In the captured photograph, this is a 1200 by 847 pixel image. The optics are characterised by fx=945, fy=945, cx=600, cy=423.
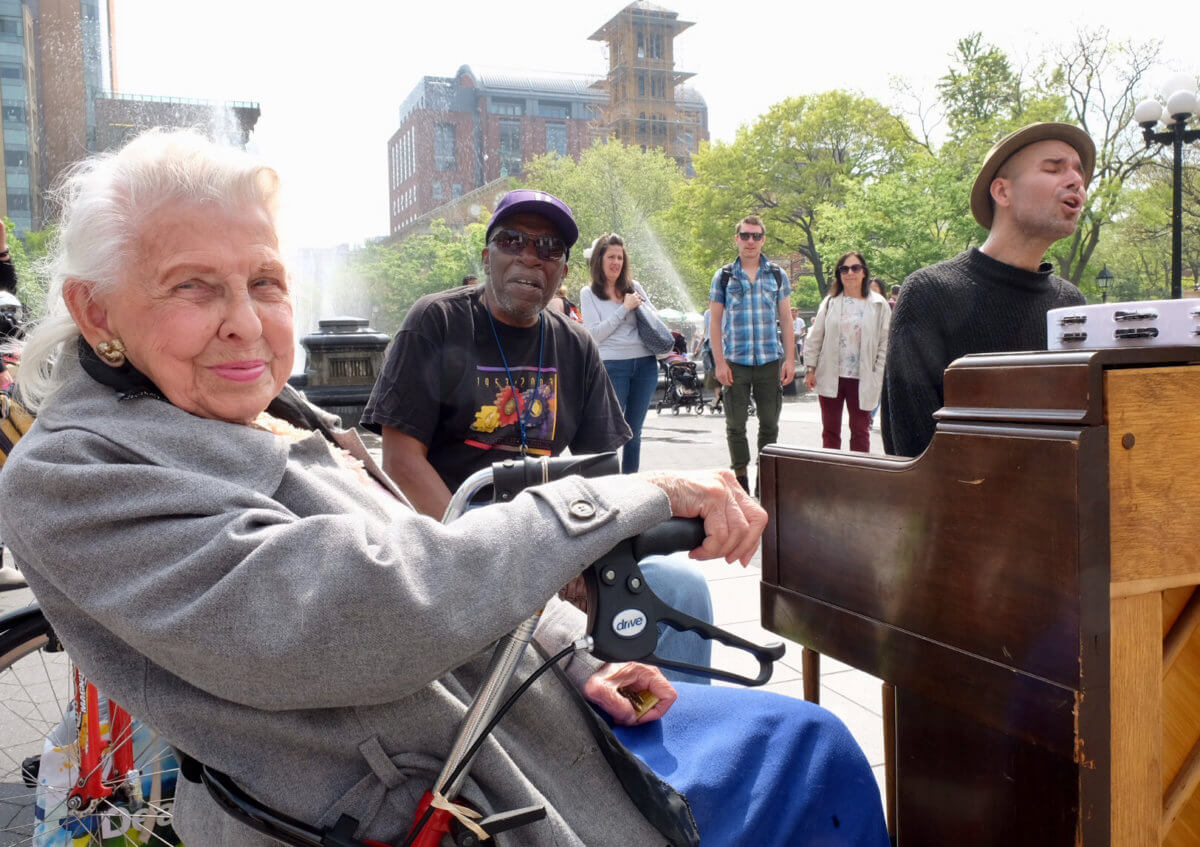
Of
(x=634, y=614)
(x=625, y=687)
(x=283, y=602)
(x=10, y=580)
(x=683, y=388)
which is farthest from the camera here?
(x=683, y=388)

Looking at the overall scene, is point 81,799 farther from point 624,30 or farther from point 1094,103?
point 624,30

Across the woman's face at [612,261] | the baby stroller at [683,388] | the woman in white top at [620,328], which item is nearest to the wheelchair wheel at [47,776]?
the woman in white top at [620,328]

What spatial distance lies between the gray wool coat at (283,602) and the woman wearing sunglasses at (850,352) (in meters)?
6.77

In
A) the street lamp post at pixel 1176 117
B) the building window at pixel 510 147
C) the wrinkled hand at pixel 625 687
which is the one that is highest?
the building window at pixel 510 147

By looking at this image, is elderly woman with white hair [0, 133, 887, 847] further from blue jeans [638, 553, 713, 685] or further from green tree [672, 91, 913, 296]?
green tree [672, 91, 913, 296]

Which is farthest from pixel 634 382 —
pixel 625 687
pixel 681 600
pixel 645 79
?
pixel 645 79

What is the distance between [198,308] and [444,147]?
107019mm

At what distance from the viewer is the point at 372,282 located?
207 feet

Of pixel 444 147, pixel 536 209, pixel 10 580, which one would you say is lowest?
pixel 10 580

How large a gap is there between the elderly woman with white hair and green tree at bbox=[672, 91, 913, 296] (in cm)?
3733

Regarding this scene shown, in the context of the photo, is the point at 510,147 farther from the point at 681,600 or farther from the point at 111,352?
the point at 111,352

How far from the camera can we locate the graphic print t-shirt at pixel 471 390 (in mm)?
2971

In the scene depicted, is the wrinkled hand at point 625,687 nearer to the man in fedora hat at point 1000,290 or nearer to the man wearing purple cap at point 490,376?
the man wearing purple cap at point 490,376

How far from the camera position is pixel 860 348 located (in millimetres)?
7867
